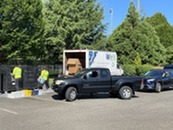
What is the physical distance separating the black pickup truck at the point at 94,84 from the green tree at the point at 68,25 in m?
20.7

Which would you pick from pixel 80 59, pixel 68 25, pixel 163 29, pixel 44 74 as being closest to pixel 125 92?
pixel 44 74

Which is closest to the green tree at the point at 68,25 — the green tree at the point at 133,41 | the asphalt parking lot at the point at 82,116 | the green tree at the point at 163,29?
the green tree at the point at 133,41

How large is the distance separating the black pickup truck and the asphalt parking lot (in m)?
1.03

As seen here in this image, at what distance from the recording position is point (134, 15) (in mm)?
40094

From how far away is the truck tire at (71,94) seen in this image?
1541 cm

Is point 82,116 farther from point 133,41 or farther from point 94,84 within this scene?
point 133,41

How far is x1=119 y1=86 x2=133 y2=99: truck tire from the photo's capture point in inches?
647

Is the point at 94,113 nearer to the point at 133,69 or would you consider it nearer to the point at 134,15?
the point at 133,69

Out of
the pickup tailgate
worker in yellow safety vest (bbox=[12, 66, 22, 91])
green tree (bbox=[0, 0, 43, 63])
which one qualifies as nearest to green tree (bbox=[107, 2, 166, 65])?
green tree (bbox=[0, 0, 43, 63])

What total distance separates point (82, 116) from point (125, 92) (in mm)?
6003

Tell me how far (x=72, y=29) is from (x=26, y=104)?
2332cm

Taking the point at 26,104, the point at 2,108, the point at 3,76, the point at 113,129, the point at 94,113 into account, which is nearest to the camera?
the point at 113,129

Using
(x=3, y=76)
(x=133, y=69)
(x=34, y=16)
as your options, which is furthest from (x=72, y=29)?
(x=3, y=76)

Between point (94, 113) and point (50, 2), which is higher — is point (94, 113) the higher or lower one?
the lower one
